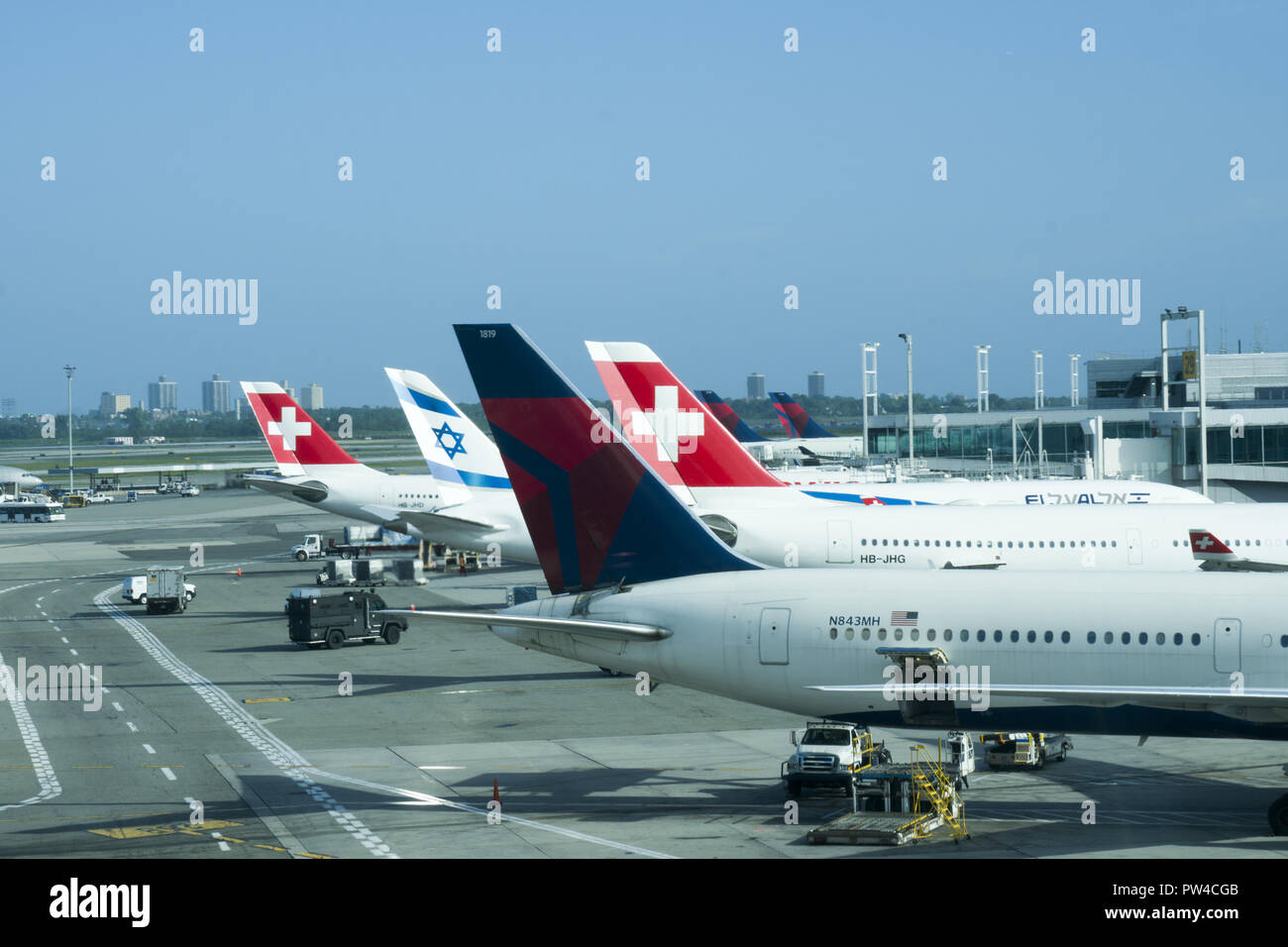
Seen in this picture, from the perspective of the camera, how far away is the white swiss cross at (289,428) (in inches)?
3054

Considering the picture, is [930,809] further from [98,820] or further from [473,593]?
[473,593]

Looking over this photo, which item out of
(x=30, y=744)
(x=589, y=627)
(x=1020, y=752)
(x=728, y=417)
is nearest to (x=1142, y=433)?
(x=728, y=417)

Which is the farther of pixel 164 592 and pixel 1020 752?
pixel 164 592

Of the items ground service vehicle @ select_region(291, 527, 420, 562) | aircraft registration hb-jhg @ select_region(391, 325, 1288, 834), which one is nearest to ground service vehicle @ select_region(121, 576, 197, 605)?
ground service vehicle @ select_region(291, 527, 420, 562)

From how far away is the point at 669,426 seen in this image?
4981cm

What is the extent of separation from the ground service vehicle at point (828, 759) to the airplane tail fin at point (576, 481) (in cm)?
443

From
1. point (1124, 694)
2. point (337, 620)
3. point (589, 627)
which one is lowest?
point (337, 620)

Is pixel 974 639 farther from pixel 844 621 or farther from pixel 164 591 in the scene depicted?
pixel 164 591

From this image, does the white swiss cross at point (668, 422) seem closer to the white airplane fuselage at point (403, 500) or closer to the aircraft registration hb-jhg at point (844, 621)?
the white airplane fuselage at point (403, 500)

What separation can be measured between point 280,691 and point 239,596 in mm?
33626

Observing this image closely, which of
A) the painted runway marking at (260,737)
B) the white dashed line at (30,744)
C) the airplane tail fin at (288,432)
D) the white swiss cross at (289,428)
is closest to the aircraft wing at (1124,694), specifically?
the painted runway marking at (260,737)

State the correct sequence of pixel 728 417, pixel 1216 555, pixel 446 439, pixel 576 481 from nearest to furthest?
pixel 576 481, pixel 1216 555, pixel 446 439, pixel 728 417

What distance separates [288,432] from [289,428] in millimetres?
285

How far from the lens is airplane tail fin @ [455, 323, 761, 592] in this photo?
28016mm
